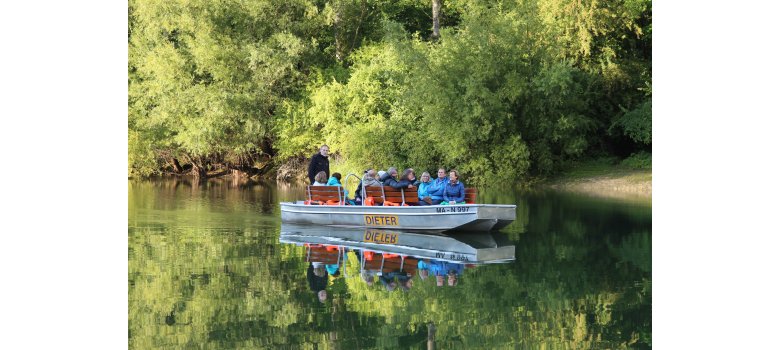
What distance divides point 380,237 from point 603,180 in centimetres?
1865

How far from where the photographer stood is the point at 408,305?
1181 centimetres

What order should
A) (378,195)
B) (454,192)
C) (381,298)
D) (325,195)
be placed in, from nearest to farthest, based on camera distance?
(381,298)
(454,192)
(378,195)
(325,195)

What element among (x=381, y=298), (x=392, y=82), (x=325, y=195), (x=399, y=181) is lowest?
(x=381, y=298)

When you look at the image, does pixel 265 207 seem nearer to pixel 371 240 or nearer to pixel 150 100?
pixel 371 240

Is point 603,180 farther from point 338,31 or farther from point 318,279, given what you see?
point 318,279

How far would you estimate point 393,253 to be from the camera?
1662cm

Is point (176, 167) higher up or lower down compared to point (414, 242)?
higher up

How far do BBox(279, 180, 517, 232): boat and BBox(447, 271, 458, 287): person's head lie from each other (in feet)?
15.9

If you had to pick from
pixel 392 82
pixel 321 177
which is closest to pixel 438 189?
pixel 321 177

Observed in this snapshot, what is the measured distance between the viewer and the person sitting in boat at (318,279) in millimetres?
12586

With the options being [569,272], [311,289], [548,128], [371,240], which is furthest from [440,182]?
[548,128]

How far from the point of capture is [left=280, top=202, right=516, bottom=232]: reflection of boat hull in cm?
1905

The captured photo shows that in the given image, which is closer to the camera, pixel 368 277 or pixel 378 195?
pixel 368 277
